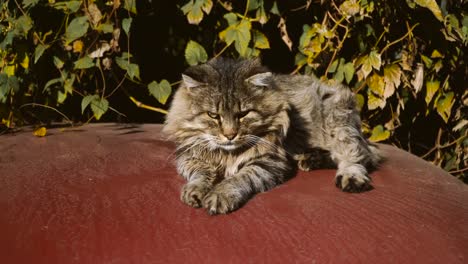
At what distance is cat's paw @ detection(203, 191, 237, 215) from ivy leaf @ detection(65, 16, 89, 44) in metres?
1.94

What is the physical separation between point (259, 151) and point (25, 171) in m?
1.37

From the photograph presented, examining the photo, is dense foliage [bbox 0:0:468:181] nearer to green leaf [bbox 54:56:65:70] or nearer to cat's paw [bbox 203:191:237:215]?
green leaf [bbox 54:56:65:70]

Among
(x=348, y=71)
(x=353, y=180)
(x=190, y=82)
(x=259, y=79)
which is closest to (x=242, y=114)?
(x=259, y=79)

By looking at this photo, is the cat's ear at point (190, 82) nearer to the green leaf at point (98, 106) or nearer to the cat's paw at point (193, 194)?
the cat's paw at point (193, 194)

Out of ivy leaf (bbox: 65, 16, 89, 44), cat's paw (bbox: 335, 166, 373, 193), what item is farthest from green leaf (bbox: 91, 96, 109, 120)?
cat's paw (bbox: 335, 166, 373, 193)

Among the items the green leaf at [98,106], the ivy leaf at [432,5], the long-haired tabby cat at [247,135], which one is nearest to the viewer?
the long-haired tabby cat at [247,135]

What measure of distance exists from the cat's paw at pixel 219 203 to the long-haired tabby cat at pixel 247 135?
320 mm

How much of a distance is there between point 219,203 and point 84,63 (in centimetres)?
203

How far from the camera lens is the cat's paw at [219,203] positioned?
224 centimetres

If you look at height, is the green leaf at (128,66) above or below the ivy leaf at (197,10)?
below

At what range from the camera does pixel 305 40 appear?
4.16 metres

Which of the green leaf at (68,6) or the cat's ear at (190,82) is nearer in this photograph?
the cat's ear at (190,82)

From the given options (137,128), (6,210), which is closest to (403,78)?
(137,128)

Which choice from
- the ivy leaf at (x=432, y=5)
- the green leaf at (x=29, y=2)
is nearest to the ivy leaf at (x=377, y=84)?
the ivy leaf at (x=432, y=5)
